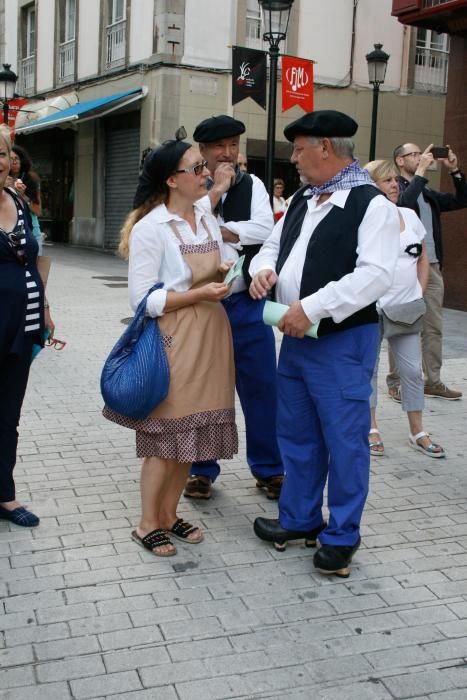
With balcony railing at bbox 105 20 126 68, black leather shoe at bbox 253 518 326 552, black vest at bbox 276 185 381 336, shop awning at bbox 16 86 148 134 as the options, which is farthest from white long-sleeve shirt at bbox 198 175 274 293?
balcony railing at bbox 105 20 126 68

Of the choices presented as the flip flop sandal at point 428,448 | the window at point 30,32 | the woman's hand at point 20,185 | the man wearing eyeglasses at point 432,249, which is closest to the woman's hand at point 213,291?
the flip flop sandal at point 428,448

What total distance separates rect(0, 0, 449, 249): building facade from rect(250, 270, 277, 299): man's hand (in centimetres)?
1594

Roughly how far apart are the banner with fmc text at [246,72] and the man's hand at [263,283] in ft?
27.5

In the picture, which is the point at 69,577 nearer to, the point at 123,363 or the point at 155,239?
the point at 123,363

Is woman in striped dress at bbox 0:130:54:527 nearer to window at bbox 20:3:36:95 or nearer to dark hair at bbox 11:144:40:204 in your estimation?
dark hair at bbox 11:144:40:204

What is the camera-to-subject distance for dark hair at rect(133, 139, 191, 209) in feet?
11.9

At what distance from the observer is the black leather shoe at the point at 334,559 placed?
3535 millimetres

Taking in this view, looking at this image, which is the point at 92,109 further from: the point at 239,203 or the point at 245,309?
the point at 245,309

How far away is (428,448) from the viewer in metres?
5.36

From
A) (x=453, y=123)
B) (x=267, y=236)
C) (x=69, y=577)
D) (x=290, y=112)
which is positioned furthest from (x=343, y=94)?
(x=69, y=577)

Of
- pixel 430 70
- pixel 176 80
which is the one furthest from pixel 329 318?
pixel 430 70

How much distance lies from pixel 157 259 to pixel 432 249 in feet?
12.1

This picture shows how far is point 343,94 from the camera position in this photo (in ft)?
65.5

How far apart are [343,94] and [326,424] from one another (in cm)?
1778
